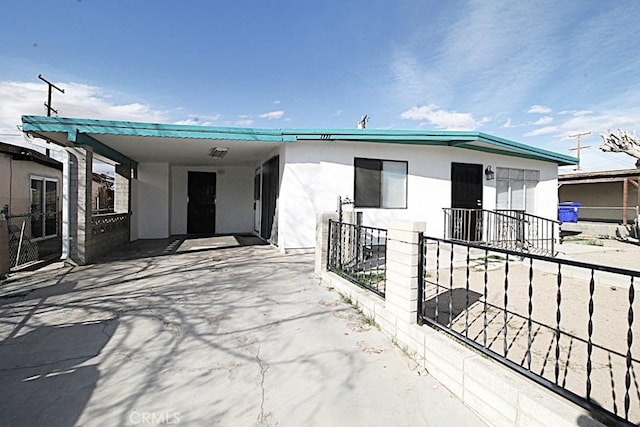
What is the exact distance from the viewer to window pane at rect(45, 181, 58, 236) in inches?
380

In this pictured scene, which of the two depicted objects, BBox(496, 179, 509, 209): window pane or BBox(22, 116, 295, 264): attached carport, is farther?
BBox(496, 179, 509, 209): window pane

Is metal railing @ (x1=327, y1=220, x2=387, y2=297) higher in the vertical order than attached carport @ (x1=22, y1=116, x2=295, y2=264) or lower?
lower

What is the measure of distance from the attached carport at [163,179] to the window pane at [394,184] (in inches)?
96.0

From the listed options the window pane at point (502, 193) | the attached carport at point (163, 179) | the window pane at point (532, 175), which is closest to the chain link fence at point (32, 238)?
the attached carport at point (163, 179)

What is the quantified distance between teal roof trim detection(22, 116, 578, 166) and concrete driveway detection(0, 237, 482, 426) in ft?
8.54

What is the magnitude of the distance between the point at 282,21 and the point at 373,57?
334 cm

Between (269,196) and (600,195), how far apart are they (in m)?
17.9

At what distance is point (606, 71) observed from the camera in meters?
9.38

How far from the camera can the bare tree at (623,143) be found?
11.7 metres

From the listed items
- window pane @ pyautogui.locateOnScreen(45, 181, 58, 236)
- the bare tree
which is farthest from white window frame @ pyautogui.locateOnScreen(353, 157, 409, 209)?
the bare tree

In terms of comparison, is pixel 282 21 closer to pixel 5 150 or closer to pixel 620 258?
pixel 5 150

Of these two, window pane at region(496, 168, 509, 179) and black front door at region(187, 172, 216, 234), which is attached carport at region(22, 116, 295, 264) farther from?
window pane at region(496, 168, 509, 179)

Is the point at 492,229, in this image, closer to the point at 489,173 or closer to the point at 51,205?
the point at 489,173

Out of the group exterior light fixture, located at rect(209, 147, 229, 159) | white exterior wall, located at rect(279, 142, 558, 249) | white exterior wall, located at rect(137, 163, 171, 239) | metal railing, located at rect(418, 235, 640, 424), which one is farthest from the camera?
white exterior wall, located at rect(137, 163, 171, 239)
